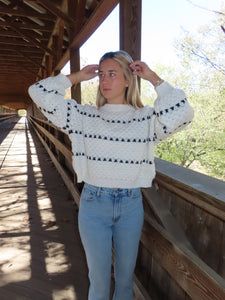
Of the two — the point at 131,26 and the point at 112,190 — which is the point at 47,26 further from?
the point at 112,190

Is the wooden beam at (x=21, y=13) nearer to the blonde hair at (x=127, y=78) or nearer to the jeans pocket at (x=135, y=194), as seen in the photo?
the blonde hair at (x=127, y=78)

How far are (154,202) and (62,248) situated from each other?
1.92 metres

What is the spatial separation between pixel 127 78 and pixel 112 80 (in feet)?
0.26

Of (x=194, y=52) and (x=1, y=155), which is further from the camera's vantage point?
(x=194, y=52)

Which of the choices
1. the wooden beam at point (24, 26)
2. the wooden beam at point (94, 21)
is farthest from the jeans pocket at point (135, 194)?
the wooden beam at point (24, 26)

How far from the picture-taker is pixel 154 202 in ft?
8.14

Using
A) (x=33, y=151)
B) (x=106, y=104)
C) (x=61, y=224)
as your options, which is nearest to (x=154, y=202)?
(x=106, y=104)

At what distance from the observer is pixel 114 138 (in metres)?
2.03

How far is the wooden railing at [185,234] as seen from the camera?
177 centimetres

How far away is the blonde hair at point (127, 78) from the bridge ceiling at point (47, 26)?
209 centimetres

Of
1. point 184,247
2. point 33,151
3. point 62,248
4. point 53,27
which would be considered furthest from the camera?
point 33,151

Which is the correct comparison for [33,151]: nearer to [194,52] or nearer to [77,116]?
[77,116]

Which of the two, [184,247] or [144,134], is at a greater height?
[144,134]

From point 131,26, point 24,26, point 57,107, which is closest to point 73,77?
point 57,107
